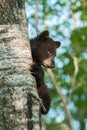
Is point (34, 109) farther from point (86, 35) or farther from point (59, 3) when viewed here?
point (86, 35)

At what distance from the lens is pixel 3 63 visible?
161 inches

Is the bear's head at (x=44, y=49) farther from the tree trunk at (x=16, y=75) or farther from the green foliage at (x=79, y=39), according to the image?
the green foliage at (x=79, y=39)

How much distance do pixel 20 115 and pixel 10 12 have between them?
1.00 m

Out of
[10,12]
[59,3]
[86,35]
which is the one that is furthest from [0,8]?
[86,35]

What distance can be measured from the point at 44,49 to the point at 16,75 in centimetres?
250

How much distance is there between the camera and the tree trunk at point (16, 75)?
3854mm

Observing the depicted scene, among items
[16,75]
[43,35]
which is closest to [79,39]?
[43,35]

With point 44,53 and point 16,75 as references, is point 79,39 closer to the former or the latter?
point 44,53

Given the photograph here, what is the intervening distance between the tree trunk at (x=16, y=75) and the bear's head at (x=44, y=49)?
58.2 inches

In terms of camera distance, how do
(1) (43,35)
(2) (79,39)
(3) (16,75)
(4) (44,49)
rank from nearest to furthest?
(3) (16,75) < (1) (43,35) < (4) (44,49) < (2) (79,39)

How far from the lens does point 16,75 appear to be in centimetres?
405

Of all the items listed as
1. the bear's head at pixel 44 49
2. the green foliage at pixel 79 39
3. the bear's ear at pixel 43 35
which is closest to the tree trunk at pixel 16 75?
the bear's head at pixel 44 49

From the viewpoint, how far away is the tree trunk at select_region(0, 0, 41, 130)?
385 cm

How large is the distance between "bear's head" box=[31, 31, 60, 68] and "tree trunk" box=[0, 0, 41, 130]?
1478 mm
